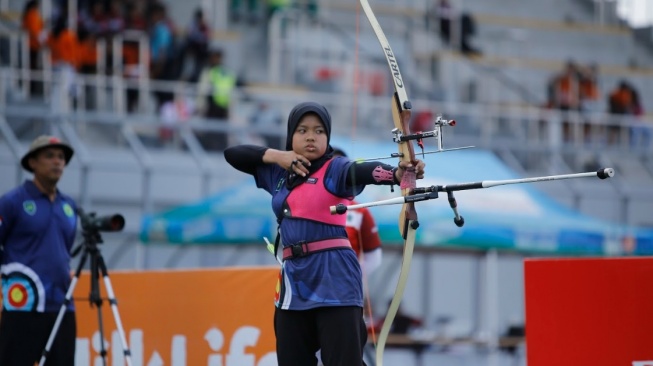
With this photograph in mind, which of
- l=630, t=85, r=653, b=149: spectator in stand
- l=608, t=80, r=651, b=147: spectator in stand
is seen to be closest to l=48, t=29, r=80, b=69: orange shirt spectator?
l=608, t=80, r=651, b=147: spectator in stand

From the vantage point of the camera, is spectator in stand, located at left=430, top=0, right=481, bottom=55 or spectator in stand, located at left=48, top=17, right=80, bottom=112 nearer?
spectator in stand, located at left=48, top=17, right=80, bottom=112

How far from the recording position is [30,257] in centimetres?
825

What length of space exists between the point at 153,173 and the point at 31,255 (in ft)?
26.3

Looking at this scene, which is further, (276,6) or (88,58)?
(276,6)

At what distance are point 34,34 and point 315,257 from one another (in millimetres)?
11977

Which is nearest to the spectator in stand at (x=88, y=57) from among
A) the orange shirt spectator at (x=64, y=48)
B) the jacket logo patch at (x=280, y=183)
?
the orange shirt spectator at (x=64, y=48)

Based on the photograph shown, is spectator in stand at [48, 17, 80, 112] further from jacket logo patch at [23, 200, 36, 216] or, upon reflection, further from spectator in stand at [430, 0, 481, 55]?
jacket logo patch at [23, 200, 36, 216]

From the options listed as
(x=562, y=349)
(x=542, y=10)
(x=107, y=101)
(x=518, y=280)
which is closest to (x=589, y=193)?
(x=518, y=280)

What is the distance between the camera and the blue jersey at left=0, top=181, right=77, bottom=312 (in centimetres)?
823

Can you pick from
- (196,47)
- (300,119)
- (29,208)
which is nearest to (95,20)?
(196,47)

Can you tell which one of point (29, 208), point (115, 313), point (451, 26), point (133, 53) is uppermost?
point (451, 26)

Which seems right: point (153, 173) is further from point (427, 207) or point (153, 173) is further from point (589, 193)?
point (589, 193)

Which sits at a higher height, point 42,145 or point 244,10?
point 244,10

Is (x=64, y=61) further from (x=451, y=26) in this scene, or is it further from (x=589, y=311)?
(x=589, y=311)
